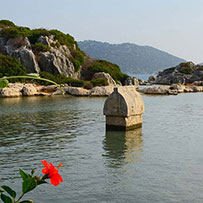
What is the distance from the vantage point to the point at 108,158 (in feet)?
44.0

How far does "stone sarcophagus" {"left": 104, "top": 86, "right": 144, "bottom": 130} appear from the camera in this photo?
1867 centimetres

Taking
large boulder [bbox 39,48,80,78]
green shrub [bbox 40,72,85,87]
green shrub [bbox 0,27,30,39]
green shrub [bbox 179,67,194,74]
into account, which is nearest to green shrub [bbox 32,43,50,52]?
large boulder [bbox 39,48,80,78]

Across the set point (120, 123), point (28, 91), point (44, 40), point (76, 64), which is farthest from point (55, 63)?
point (120, 123)

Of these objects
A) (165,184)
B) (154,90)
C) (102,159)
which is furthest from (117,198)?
(154,90)

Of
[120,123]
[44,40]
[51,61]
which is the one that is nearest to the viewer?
[120,123]

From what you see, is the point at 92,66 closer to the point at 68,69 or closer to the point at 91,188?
the point at 68,69

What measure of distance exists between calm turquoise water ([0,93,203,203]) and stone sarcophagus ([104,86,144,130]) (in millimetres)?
672

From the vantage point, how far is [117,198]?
30.2ft

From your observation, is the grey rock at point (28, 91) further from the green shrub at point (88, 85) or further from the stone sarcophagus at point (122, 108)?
the stone sarcophagus at point (122, 108)

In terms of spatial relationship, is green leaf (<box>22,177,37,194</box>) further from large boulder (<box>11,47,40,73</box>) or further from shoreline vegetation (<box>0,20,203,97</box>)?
large boulder (<box>11,47,40,73</box>)

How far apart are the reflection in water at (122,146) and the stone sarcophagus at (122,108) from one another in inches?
19.5

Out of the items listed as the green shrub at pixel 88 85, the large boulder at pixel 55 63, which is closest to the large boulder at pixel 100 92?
the green shrub at pixel 88 85

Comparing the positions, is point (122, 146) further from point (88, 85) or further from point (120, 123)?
point (88, 85)

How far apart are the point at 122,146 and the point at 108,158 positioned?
7.78 ft
